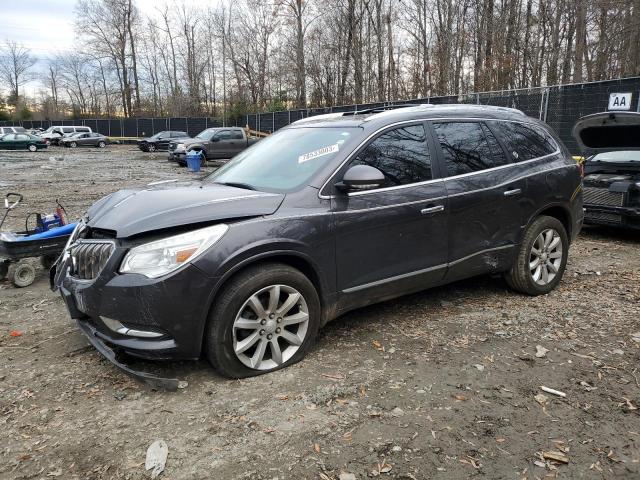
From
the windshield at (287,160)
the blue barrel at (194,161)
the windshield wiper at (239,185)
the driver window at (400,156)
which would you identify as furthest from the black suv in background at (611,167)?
the blue barrel at (194,161)

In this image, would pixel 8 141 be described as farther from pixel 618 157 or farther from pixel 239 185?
pixel 618 157

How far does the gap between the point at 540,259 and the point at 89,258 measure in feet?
13.2

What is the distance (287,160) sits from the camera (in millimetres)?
3973

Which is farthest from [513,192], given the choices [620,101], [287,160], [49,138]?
[49,138]

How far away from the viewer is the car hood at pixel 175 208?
307cm

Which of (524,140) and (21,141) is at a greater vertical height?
(21,141)

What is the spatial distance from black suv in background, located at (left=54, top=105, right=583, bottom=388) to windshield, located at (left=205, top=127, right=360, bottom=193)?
0.01 m

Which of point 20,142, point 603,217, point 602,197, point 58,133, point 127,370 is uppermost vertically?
point 58,133

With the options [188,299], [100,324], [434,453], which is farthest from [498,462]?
[100,324]

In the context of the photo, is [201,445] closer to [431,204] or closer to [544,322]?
[431,204]

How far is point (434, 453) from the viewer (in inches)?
101

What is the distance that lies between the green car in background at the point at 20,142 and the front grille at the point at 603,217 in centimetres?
3838

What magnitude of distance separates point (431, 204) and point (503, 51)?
1044 inches

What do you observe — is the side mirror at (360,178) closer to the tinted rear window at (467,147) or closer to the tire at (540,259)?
the tinted rear window at (467,147)
